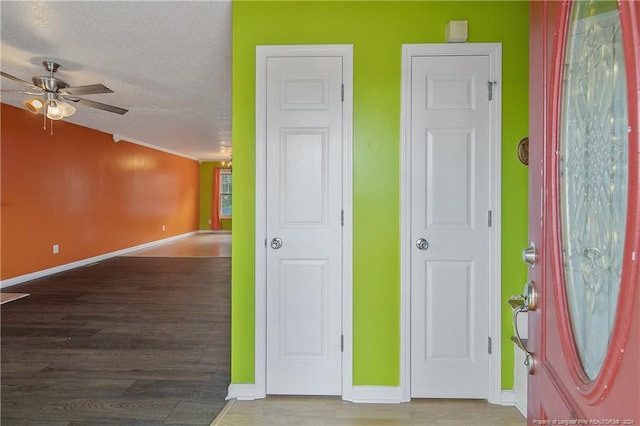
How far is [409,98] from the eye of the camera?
7.58 feet

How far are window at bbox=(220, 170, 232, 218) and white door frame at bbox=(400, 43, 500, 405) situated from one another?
1082cm

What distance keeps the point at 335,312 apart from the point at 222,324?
184 cm

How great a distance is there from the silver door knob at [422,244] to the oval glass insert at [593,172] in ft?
5.04

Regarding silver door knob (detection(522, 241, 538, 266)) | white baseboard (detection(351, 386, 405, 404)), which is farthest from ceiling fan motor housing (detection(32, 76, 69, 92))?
silver door knob (detection(522, 241, 538, 266))

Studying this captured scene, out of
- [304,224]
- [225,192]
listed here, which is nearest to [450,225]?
[304,224]

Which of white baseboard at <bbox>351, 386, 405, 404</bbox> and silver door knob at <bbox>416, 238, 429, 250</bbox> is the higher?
silver door knob at <bbox>416, 238, 429, 250</bbox>

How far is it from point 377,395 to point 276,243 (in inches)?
43.5

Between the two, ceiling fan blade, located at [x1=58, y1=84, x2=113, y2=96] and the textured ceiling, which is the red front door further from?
ceiling fan blade, located at [x1=58, y1=84, x2=113, y2=96]

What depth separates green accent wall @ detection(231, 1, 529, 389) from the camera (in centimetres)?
231

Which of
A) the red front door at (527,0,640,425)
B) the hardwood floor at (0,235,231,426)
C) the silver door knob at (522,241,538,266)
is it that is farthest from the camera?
the hardwood floor at (0,235,231,426)

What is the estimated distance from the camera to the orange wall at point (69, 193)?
5.21 m

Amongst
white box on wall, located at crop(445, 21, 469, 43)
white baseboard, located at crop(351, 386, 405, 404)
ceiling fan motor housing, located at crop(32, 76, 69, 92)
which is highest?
ceiling fan motor housing, located at crop(32, 76, 69, 92)

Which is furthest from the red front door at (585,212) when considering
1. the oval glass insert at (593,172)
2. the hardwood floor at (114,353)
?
the hardwood floor at (114,353)

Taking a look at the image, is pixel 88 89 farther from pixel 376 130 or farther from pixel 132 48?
pixel 376 130
